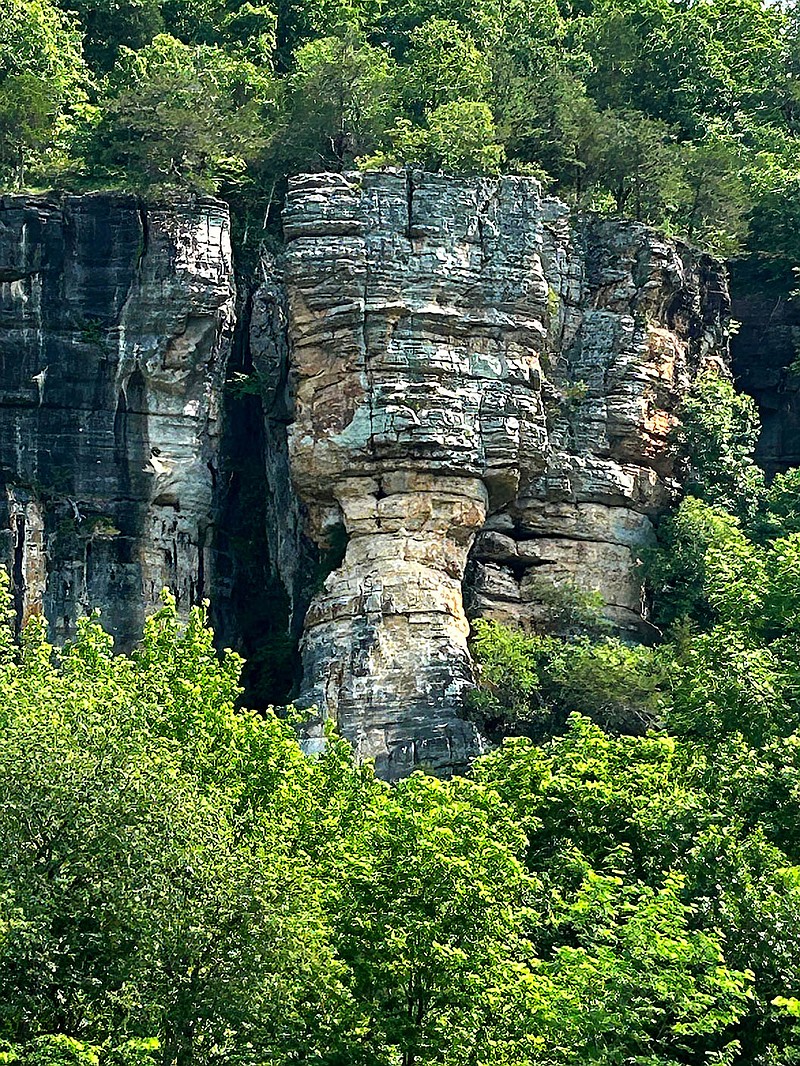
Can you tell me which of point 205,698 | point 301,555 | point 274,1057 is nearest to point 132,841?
point 274,1057

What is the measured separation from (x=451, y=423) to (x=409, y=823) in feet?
47.4

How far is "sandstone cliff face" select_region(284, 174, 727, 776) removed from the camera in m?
36.9

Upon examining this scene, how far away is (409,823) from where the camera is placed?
25.0 meters

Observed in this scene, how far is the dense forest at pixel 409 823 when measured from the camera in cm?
2339

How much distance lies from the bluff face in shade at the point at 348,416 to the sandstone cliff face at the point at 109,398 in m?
0.04

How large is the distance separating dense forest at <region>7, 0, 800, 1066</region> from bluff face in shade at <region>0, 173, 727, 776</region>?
1248 millimetres

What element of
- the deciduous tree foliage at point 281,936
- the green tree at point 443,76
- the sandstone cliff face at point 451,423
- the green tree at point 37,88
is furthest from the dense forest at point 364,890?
the green tree at point 443,76

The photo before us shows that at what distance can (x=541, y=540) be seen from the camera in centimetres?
4034

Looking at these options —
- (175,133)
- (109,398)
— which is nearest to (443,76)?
(175,133)

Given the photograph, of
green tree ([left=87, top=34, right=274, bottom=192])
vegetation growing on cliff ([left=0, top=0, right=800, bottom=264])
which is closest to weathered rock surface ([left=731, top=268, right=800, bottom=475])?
vegetation growing on cliff ([left=0, top=0, right=800, bottom=264])

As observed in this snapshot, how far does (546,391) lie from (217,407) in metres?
6.03

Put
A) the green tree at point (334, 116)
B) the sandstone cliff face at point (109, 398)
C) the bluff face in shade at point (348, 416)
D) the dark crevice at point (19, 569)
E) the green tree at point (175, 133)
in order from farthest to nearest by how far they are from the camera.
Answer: the green tree at point (334, 116) < the green tree at point (175, 133) < the sandstone cliff face at point (109, 398) < the bluff face in shade at point (348, 416) < the dark crevice at point (19, 569)

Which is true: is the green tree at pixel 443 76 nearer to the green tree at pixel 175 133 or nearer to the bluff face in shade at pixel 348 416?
the green tree at pixel 175 133

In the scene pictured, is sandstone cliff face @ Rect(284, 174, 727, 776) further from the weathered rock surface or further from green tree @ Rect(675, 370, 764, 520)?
the weathered rock surface
